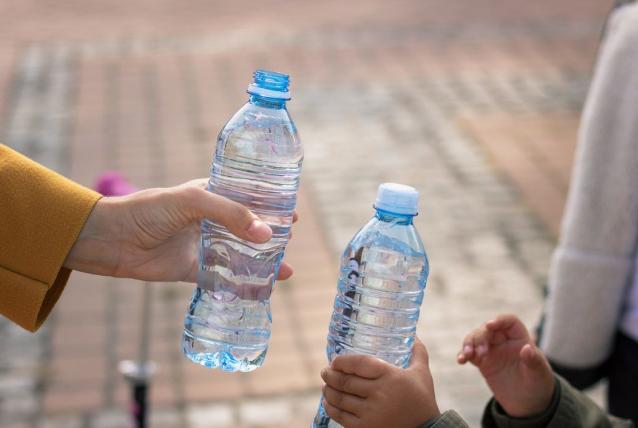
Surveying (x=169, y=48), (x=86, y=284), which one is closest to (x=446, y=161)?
(x=86, y=284)

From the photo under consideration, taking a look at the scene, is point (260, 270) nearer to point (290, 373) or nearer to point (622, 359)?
point (622, 359)

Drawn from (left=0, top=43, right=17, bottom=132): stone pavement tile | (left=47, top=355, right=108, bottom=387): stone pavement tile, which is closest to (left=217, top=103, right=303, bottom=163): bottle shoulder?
(left=47, top=355, right=108, bottom=387): stone pavement tile

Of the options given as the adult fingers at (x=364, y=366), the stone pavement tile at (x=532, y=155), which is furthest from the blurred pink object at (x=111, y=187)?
the stone pavement tile at (x=532, y=155)

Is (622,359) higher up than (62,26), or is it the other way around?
(622,359)

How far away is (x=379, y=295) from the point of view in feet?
6.67

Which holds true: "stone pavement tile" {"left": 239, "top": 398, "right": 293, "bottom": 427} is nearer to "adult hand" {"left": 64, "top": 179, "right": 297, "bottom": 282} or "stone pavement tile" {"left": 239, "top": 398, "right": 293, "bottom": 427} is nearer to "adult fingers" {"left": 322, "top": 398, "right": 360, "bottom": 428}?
"adult hand" {"left": 64, "top": 179, "right": 297, "bottom": 282}

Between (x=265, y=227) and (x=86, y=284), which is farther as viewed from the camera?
(x=86, y=284)

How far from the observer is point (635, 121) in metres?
2.86

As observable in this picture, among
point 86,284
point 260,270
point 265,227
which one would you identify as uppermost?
point 265,227

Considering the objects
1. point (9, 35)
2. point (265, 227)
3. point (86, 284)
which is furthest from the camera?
point (9, 35)

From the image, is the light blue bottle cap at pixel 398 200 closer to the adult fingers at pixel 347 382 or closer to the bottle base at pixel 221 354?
the adult fingers at pixel 347 382

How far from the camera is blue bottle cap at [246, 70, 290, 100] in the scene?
196 centimetres

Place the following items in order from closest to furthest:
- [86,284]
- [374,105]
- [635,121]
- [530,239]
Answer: [635,121]
[86,284]
[530,239]
[374,105]

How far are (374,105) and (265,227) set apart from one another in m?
6.04
